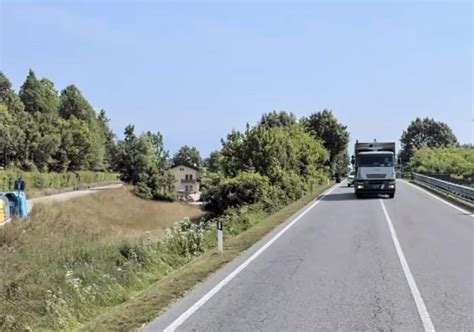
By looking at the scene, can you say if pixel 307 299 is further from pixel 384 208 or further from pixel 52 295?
pixel 384 208

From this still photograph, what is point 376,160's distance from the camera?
38.3 metres

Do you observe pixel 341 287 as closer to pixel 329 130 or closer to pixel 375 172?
pixel 375 172

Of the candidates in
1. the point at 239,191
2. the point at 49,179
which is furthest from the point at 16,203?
the point at 49,179

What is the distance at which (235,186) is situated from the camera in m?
39.9

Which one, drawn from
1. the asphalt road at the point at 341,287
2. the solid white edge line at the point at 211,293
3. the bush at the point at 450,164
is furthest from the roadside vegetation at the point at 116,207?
the bush at the point at 450,164

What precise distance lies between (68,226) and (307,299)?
82.3 feet

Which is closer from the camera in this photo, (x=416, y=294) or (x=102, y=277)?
(x=416, y=294)

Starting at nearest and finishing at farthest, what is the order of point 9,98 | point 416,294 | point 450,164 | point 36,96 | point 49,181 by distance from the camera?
point 416,294, point 49,181, point 450,164, point 9,98, point 36,96

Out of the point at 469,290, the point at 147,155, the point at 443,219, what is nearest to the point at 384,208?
the point at 443,219

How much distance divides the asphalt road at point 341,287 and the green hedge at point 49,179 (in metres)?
43.6

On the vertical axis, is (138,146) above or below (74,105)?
below

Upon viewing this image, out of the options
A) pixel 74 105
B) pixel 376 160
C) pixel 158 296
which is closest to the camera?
pixel 158 296

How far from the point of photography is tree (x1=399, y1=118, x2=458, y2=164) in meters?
167

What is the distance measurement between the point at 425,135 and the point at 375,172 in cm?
13976
